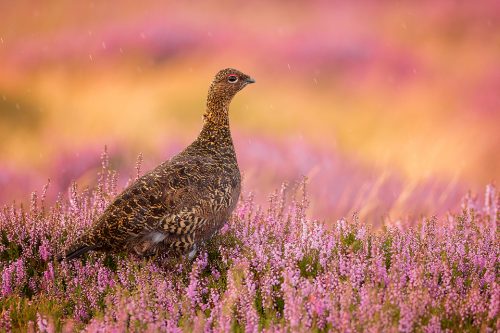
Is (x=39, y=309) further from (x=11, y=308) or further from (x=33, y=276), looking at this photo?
(x=33, y=276)

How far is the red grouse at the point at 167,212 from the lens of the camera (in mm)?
4820

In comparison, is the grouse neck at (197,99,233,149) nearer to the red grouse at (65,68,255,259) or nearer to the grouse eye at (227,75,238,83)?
the grouse eye at (227,75,238,83)

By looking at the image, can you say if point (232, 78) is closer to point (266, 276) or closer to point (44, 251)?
point (44, 251)

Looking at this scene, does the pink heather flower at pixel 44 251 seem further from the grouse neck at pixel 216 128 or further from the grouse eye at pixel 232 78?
the grouse eye at pixel 232 78

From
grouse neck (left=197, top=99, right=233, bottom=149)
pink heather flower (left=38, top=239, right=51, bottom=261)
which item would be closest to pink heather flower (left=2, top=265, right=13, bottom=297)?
pink heather flower (left=38, top=239, right=51, bottom=261)

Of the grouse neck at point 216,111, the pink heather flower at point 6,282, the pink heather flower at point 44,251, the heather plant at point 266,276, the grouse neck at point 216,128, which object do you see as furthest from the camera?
the grouse neck at point 216,111

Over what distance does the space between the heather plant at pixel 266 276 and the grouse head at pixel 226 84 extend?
882 mm

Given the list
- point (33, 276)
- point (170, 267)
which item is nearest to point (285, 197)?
point (170, 267)

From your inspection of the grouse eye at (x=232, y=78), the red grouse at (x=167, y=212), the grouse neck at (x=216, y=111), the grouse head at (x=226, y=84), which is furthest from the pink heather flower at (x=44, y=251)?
the grouse eye at (x=232, y=78)

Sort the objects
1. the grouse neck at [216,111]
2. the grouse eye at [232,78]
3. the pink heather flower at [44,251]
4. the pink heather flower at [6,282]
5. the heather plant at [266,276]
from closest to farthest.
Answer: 1. the heather plant at [266,276]
2. the pink heather flower at [6,282]
3. the pink heather flower at [44,251]
4. the grouse neck at [216,111]
5. the grouse eye at [232,78]

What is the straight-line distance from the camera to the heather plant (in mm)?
3631

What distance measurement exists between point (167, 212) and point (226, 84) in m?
1.42

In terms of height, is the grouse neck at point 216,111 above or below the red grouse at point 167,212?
above

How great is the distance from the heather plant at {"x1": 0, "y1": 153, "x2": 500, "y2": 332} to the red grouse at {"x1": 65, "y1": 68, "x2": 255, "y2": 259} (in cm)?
15
